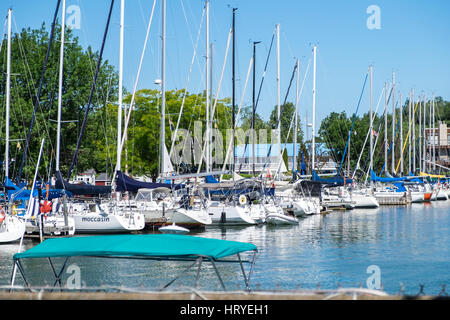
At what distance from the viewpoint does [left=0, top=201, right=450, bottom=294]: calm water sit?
22219 millimetres

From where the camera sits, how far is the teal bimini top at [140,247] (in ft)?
44.0

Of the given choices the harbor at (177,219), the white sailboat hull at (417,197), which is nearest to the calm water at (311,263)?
the harbor at (177,219)

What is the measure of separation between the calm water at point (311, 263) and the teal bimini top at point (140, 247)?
1026 mm

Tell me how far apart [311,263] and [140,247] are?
14405 millimetres

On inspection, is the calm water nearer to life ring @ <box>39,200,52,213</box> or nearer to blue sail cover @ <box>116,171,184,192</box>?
life ring @ <box>39,200,52,213</box>

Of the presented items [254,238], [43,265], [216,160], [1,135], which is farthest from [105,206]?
[216,160]

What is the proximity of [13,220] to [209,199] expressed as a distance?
15.0 metres

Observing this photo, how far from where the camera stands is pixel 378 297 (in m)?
9.19

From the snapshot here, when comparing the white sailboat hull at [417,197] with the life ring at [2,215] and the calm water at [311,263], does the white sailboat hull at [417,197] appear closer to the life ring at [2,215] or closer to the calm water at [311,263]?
the calm water at [311,263]

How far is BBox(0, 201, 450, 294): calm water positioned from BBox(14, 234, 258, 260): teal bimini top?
3.37ft

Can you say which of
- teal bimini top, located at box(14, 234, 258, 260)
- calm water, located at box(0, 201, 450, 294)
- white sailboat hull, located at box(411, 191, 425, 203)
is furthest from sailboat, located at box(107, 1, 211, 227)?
white sailboat hull, located at box(411, 191, 425, 203)

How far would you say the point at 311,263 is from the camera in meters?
26.7
